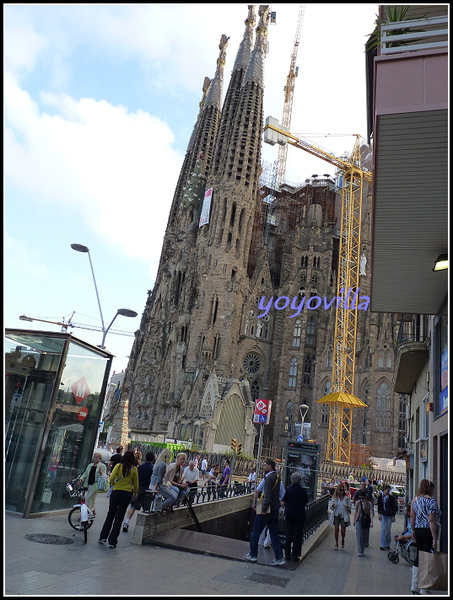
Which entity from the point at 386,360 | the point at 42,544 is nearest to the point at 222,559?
the point at 42,544

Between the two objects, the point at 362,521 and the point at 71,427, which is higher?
the point at 71,427

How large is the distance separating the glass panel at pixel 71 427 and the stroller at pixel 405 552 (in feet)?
23.6

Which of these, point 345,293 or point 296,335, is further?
point 296,335

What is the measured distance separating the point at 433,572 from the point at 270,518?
113 inches

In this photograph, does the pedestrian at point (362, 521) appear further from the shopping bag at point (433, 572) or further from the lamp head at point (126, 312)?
the lamp head at point (126, 312)

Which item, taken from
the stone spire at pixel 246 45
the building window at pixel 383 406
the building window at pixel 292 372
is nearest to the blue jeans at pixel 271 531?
the building window at pixel 383 406

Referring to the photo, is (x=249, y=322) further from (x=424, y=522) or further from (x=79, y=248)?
(x=424, y=522)

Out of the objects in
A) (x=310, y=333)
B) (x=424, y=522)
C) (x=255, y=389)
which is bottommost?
(x=424, y=522)

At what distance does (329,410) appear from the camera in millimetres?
47844

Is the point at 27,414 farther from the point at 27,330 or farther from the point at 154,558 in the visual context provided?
the point at 154,558

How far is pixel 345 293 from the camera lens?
48.4 metres

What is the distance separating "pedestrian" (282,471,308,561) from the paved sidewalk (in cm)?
35

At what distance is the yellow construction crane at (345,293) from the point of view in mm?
43281

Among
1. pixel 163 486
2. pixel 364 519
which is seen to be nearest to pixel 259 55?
pixel 364 519
